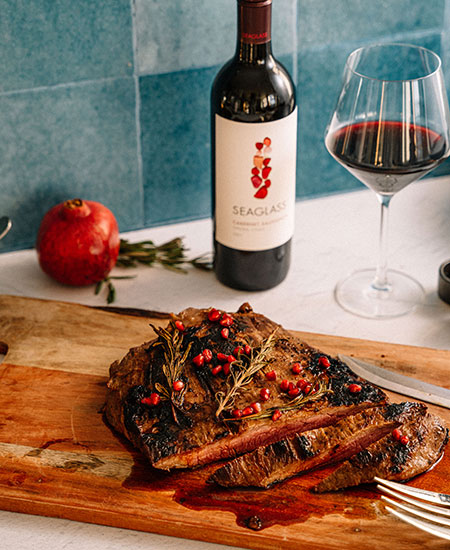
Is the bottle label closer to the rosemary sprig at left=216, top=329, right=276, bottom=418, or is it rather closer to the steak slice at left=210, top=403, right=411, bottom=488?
the rosemary sprig at left=216, top=329, right=276, bottom=418

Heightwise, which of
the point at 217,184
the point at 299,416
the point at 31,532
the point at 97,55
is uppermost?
the point at 97,55

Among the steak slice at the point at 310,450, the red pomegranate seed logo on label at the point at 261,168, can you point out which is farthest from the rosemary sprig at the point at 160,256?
the steak slice at the point at 310,450

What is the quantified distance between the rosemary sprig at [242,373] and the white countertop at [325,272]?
0.29 metres

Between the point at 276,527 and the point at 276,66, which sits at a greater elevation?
the point at 276,66

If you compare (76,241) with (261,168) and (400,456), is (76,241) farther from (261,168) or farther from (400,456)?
(400,456)

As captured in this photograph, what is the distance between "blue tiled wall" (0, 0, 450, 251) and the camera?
166 centimetres

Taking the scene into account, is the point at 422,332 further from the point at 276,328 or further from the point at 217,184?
the point at 217,184

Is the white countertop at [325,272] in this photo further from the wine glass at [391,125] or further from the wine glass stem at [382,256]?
the wine glass at [391,125]

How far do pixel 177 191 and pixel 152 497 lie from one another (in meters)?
0.86

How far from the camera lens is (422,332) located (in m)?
1.62

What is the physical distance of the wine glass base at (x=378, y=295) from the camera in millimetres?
1681

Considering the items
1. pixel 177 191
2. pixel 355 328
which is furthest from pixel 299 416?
pixel 177 191

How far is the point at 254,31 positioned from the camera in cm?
145

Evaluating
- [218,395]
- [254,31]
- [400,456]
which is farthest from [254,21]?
[400,456]
